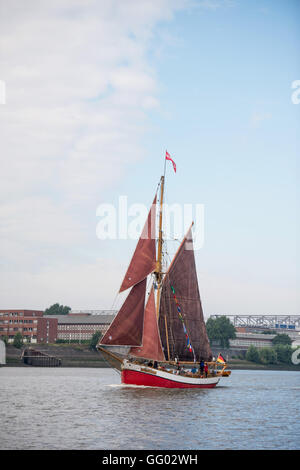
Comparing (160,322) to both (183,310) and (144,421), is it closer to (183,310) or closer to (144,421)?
(183,310)

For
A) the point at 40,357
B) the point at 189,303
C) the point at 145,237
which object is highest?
the point at 145,237

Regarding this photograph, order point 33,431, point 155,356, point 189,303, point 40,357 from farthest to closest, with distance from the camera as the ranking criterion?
point 40,357 → point 189,303 → point 155,356 → point 33,431

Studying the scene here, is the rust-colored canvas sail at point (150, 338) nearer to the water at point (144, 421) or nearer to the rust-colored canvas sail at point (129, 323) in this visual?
the rust-colored canvas sail at point (129, 323)

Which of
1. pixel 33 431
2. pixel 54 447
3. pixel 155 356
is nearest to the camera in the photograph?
pixel 54 447

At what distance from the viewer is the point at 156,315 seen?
76188 mm

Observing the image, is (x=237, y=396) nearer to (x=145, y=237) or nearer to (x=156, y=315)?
(x=156, y=315)

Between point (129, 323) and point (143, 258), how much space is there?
809 cm

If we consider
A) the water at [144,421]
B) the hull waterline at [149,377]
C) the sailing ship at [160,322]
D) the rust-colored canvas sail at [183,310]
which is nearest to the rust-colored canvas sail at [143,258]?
the sailing ship at [160,322]

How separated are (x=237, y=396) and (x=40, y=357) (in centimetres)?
11170

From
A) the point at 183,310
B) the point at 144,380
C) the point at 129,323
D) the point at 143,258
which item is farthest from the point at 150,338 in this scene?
the point at 143,258

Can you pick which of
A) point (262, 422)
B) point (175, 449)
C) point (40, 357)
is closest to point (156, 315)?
point (262, 422)

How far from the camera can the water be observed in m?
37.7

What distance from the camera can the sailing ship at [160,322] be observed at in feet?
246

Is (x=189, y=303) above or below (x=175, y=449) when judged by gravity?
above
